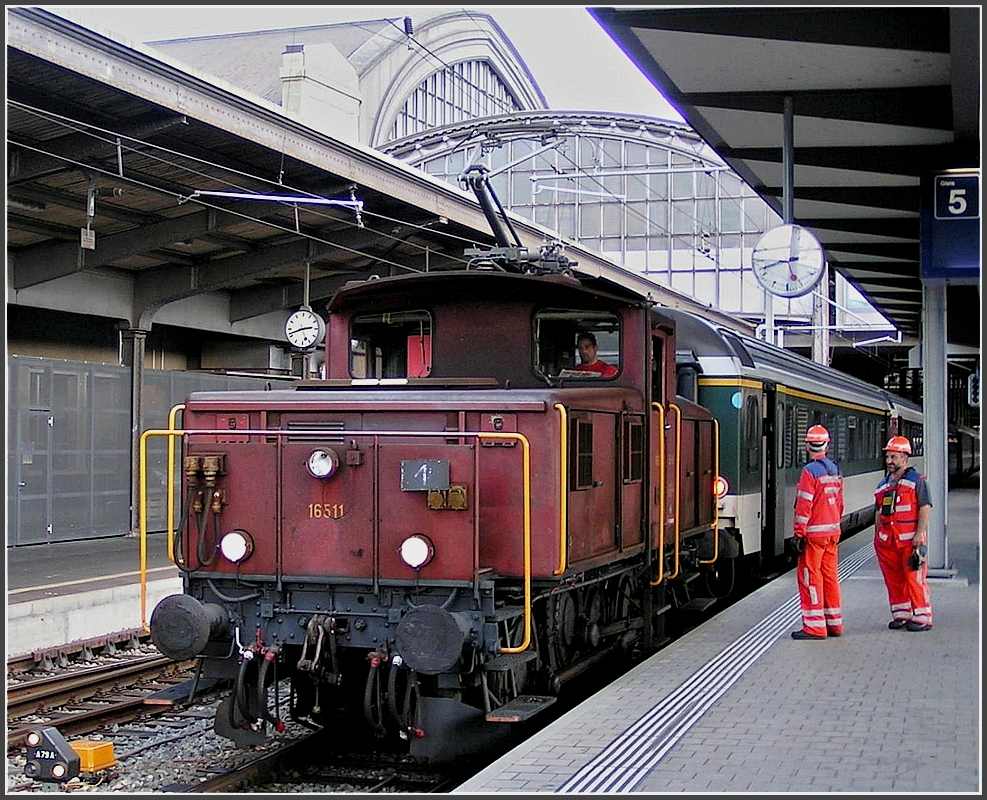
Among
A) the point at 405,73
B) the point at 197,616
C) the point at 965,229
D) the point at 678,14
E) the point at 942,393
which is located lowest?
the point at 197,616

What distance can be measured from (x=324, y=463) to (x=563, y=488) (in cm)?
144

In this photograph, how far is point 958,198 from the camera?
10.2 meters

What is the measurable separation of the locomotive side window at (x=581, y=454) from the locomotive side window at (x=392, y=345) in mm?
1455

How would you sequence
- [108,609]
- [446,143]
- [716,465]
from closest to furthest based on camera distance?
[716,465] < [108,609] < [446,143]

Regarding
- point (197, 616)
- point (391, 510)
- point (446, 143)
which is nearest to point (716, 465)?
point (391, 510)

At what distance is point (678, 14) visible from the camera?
333 inches

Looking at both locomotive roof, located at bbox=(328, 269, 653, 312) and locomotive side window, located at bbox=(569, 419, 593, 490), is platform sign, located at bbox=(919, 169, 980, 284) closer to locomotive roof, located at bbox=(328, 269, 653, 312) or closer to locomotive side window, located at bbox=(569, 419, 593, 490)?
locomotive roof, located at bbox=(328, 269, 653, 312)

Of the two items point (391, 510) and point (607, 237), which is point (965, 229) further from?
point (607, 237)

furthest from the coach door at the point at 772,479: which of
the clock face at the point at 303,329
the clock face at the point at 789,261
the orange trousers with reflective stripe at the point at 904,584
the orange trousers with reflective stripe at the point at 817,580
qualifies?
the clock face at the point at 303,329

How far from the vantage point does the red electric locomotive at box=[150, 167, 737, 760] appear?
6.61 metres

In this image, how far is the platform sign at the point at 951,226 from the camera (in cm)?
1002

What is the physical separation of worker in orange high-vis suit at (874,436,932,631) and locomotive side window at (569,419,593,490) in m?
3.75

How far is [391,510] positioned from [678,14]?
4.35 metres

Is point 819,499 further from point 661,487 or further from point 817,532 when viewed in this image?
point 661,487
